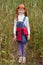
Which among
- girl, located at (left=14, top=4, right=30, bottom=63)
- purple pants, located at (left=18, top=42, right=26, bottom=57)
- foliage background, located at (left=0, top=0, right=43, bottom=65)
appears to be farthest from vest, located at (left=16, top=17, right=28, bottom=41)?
foliage background, located at (left=0, top=0, right=43, bottom=65)

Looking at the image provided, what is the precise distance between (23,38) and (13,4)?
4.91 feet

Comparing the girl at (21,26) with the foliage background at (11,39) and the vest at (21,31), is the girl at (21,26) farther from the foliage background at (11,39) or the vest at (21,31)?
the foliage background at (11,39)

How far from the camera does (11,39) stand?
16.3ft

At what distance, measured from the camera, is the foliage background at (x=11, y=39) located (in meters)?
4.60

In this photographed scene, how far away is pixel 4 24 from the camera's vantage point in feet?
16.9

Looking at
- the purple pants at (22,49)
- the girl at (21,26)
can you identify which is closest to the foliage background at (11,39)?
the purple pants at (22,49)

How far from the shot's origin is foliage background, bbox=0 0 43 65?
15.1 feet

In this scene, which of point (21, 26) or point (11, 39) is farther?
point (11, 39)

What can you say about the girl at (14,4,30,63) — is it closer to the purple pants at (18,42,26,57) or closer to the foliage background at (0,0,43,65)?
the purple pants at (18,42,26,57)

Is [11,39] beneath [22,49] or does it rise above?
above

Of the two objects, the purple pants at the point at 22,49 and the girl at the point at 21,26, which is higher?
the girl at the point at 21,26

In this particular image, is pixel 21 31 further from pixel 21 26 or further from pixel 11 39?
pixel 11 39

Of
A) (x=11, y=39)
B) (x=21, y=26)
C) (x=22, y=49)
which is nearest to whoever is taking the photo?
(x=21, y=26)

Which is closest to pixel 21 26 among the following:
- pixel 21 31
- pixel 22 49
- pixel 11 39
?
pixel 21 31
